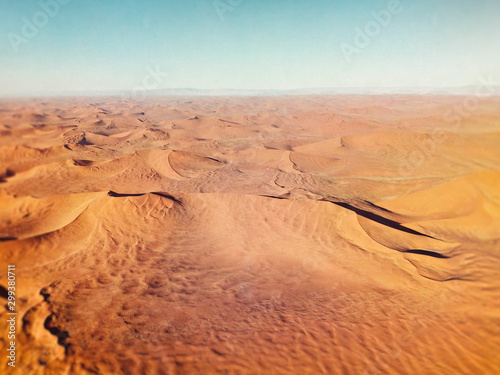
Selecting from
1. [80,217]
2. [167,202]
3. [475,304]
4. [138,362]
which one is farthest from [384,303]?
[80,217]

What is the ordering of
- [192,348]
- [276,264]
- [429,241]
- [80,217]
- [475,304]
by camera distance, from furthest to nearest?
[80,217] < [429,241] < [276,264] < [475,304] < [192,348]

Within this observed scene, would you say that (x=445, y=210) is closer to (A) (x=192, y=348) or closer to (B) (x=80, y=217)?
(A) (x=192, y=348)

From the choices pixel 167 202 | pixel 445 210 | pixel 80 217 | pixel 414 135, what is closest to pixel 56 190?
pixel 80 217

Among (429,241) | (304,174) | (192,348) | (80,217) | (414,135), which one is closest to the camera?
(192,348)

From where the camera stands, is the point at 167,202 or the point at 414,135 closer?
the point at 167,202

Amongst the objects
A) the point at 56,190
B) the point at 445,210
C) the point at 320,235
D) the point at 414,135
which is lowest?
the point at 56,190

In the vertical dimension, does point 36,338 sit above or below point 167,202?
below
